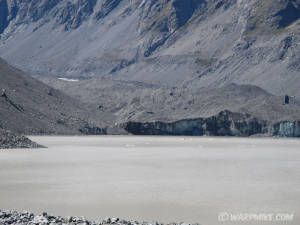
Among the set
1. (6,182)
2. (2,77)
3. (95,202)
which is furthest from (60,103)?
(95,202)

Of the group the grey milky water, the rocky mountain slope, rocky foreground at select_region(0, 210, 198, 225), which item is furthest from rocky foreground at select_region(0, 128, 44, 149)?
rocky foreground at select_region(0, 210, 198, 225)

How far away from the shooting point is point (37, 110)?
11975 centimetres

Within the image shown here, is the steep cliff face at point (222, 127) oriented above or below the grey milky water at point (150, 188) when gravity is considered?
above

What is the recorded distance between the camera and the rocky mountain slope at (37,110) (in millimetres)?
109231

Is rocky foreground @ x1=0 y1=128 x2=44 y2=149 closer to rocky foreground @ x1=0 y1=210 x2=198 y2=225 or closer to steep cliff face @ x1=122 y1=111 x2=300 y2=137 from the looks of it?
rocky foreground @ x1=0 y1=210 x2=198 y2=225

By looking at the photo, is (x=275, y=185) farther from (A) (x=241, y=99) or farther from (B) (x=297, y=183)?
(A) (x=241, y=99)

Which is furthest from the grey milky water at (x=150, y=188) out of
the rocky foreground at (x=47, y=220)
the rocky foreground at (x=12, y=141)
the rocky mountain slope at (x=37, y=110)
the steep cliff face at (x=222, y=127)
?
the steep cliff face at (x=222, y=127)

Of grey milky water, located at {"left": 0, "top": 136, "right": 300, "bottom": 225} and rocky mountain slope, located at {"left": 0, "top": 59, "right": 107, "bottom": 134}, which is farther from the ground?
rocky mountain slope, located at {"left": 0, "top": 59, "right": 107, "bottom": 134}

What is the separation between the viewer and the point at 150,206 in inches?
1186

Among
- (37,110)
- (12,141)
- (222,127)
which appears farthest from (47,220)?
(222,127)

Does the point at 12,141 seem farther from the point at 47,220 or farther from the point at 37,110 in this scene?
the point at 37,110

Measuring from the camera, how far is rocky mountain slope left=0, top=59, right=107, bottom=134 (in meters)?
109

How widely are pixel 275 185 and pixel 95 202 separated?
1213 centimetres

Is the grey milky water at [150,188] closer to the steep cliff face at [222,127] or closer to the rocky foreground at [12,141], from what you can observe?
the rocky foreground at [12,141]
